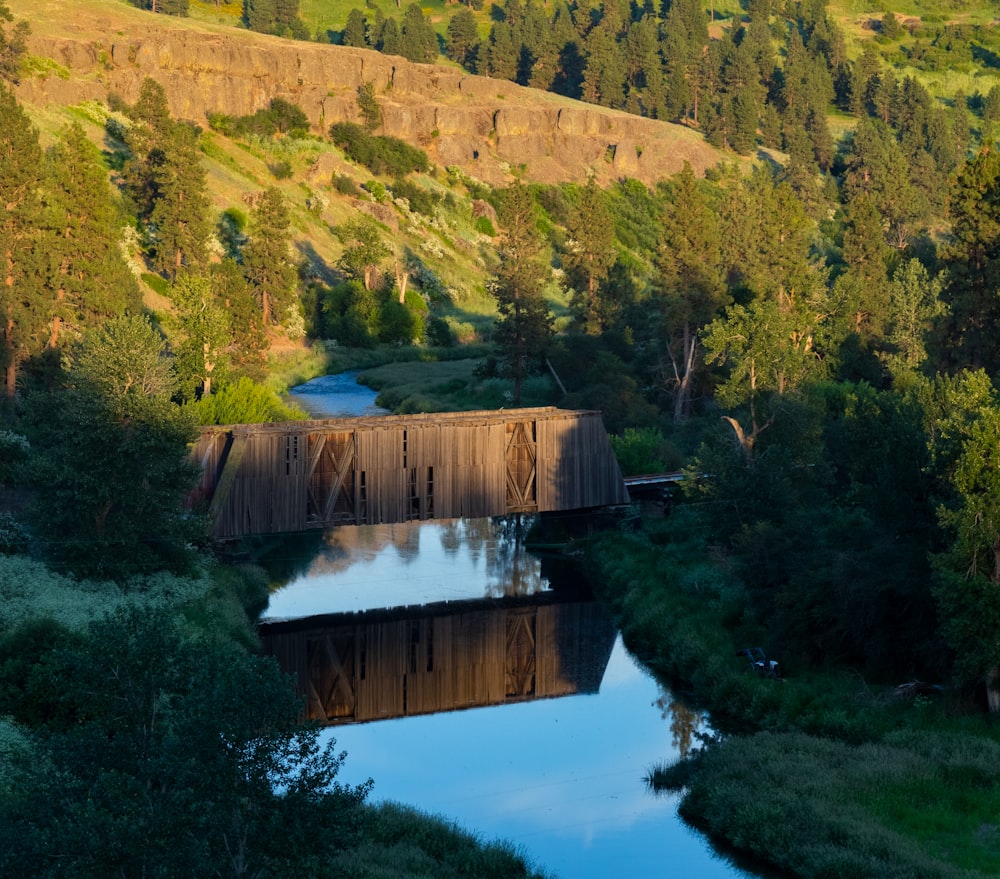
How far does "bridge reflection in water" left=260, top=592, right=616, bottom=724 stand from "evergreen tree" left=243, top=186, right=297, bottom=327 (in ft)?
130

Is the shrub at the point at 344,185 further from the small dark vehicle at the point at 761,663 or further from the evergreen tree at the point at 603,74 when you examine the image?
the small dark vehicle at the point at 761,663

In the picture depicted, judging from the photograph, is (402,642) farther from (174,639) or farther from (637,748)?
(174,639)

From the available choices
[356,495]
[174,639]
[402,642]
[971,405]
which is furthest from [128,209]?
[174,639]

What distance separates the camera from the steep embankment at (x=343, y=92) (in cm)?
10619

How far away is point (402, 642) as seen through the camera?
41.7 meters

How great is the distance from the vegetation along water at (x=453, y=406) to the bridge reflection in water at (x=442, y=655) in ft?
5.85

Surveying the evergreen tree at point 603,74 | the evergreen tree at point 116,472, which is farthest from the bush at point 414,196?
the evergreen tree at point 116,472

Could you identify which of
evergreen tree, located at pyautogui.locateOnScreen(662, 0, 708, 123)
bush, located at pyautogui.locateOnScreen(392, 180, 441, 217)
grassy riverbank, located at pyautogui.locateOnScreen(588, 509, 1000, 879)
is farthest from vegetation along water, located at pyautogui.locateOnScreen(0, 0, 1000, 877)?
evergreen tree, located at pyautogui.locateOnScreen(662, 0, 708, 123)

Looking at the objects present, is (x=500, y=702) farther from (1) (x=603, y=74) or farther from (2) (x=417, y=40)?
(1) (x=603, y=74)

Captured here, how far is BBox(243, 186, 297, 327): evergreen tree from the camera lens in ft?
266

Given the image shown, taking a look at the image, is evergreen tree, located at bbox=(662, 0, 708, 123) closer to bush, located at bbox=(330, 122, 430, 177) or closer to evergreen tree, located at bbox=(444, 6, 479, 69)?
evergreen tree, located at bbox=(444, 6, 479, 69)

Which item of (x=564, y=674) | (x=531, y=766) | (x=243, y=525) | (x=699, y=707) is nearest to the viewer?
(x=531, y=766)

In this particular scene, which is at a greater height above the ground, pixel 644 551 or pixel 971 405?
pixel 971 405

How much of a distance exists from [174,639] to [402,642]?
72.5ft
